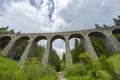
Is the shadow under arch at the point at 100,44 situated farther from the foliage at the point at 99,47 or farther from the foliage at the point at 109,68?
the foliage at the point at 109,68

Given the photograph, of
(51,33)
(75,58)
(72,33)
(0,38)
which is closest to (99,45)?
(75,58)

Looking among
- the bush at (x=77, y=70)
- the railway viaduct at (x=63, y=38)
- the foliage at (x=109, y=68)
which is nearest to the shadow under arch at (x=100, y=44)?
the railway viaduct at (x=63, y=38)

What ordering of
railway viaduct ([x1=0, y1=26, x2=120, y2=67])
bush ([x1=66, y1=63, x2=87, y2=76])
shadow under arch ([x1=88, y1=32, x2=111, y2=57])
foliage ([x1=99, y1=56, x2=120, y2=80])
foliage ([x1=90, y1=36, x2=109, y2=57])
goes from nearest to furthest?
foliage ([x1=99, y1=56, x2=120, y2=80]), bush ([x1=66, y1=63, x2=87, y2=76]), railway viaduct ([x1=0, y1=26, x2=120, y2=67]), shadow under arch ([x1=88, y1=32, x2=111, y2=57]), foliage ([x1=90, y1=36, x2=109, y2=57])

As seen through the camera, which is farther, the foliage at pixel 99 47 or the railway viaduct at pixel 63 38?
the foliage at pixel 99 47

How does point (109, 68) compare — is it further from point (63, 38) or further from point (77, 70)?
point (63, 38)

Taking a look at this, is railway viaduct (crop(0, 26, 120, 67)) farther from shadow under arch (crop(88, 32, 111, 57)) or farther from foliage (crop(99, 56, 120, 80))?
foliage (crop(99, 56, 120, 80))

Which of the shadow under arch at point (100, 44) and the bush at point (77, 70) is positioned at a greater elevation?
the shadow under arch at point (100, 44)

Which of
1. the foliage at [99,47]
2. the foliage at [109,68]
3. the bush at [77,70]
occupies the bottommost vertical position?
the foliage at [109,68]

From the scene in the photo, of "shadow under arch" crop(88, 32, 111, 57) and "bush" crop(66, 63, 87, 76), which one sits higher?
"shadow under arch" crop(88, 32, 111, 57)

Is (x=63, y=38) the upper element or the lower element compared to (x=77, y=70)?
upper

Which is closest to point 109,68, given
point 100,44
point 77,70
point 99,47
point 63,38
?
point 77,70

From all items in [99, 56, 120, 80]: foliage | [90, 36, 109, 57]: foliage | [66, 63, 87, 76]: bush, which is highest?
[90, 36, 109, 57]: foliage

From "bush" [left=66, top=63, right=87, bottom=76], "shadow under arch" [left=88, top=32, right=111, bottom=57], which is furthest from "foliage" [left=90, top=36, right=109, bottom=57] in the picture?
"bush" [left=66, top=63, right=87, bottom=76]

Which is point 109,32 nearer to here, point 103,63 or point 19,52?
point 19,52
